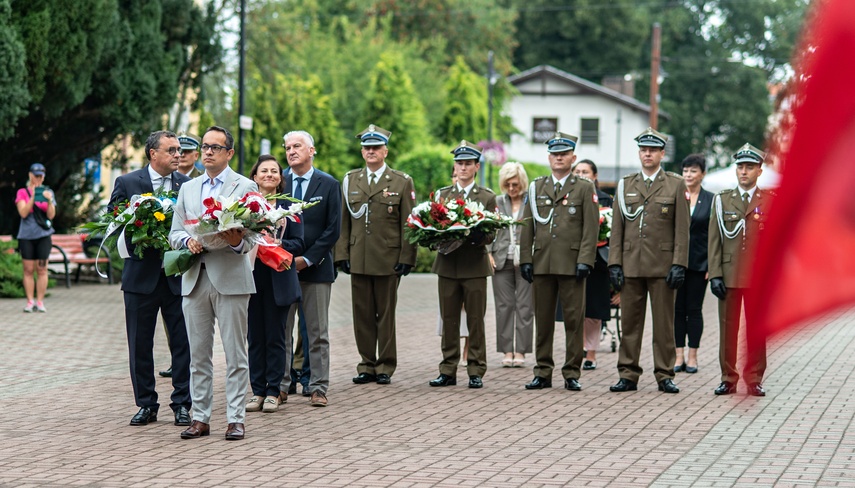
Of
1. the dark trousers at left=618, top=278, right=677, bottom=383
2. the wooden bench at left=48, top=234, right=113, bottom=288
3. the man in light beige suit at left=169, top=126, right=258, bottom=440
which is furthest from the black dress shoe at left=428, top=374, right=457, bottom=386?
the wooden bench at left=48, top=234, right=113, bottom=288

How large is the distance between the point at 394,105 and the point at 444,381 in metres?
33.8

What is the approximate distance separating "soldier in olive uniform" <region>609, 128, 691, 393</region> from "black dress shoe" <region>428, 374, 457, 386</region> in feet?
4.67

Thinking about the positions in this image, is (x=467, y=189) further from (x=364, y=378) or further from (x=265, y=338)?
(x=265, y=338)

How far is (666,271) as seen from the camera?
10445 millimetres

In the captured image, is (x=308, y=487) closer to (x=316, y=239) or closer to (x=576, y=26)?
(x=316, y=239)

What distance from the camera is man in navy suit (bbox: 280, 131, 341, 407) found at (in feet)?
30.7

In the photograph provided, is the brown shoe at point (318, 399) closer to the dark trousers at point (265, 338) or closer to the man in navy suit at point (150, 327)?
the dark trousers at point (265, 338)

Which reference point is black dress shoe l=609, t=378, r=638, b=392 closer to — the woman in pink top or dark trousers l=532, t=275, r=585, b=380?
dark trousers l=532, t=275, r=585, b=380

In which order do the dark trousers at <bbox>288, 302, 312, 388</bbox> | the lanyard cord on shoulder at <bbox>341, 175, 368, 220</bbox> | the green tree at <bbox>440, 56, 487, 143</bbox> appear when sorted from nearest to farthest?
1. the dark trousers at <bbox>288, 302, 312, 388</bbox>
2. the lanyard cord on shoulder at <bbox>341, 175, 368, 220</bbox>
3. the green tree at <bbox>440, 56, 487, 143</bbox>

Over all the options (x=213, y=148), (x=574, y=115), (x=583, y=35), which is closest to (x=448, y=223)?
(x=213, y=148)

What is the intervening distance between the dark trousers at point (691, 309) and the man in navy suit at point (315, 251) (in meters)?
3.85

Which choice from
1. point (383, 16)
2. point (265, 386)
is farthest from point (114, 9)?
point (383, 16)

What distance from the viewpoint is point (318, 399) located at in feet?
30.3

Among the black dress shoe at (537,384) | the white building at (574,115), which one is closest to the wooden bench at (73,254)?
the black dress shoe at (537,384)
